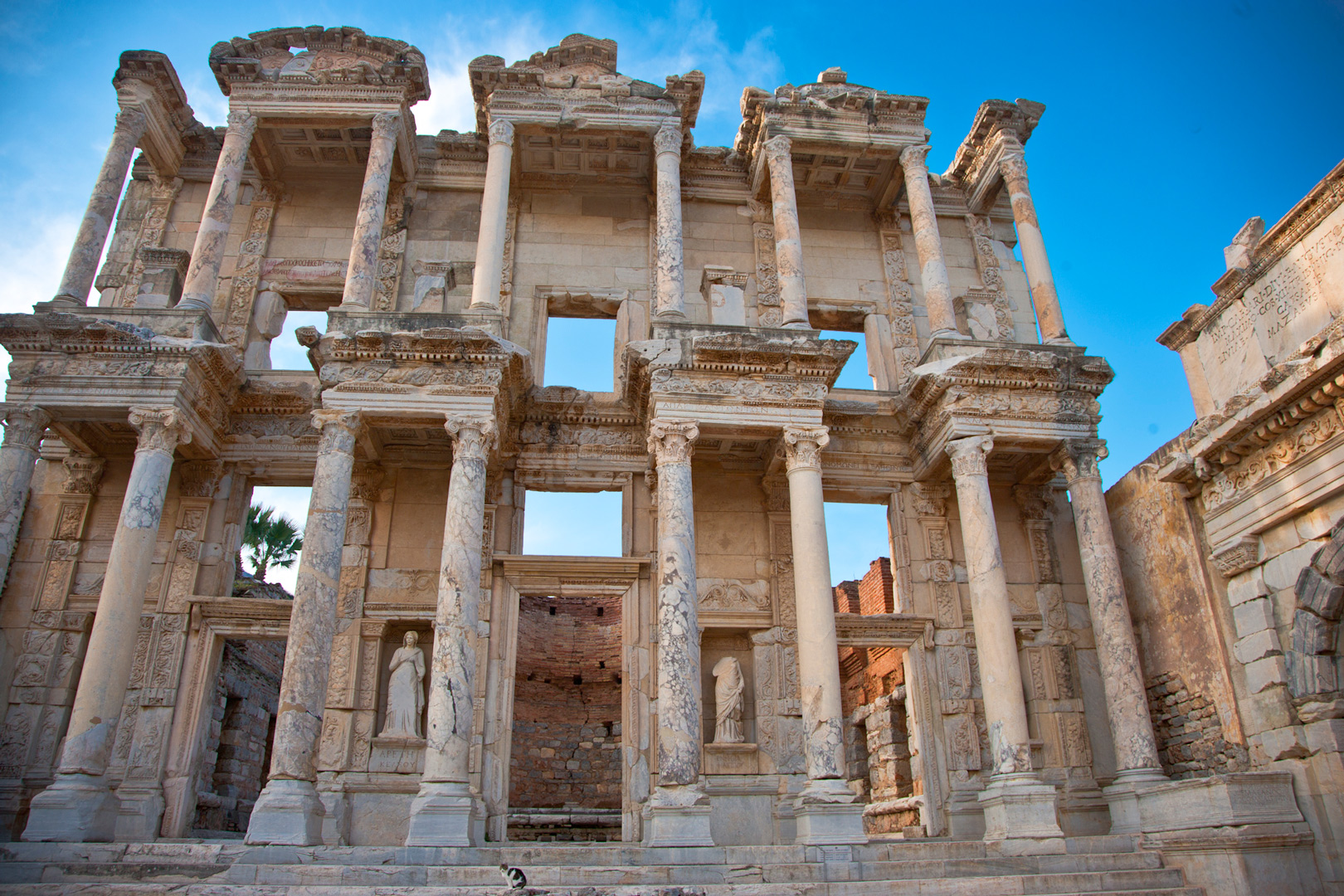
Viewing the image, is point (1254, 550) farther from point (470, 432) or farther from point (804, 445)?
point (470, 432)

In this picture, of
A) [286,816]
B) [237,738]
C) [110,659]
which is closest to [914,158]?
[286,816]

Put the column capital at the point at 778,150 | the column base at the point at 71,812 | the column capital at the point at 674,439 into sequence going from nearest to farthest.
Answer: the column base at the point at 71,812, the column capital at the point at 674,439, the column capital at the point at 778,150

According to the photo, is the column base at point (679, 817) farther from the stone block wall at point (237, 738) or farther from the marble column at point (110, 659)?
the stone block wall at point (237, 738)

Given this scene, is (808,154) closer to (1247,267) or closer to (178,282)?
(1247,267)

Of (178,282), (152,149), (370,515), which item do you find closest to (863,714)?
(370,515)

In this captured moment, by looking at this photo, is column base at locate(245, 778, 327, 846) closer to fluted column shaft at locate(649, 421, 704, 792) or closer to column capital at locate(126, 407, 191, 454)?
fluted column shaft at locate(649, 421, 704, 792)

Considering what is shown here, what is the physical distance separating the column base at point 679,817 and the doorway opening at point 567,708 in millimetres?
8240

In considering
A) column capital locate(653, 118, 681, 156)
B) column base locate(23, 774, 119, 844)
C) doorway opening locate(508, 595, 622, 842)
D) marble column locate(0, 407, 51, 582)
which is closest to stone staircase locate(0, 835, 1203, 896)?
column base locate(23, 774, 119, 844)

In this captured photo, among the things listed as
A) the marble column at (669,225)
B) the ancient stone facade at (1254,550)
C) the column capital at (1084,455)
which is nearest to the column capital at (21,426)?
the marble column at (669,225)

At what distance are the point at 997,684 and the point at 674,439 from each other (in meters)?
5.13

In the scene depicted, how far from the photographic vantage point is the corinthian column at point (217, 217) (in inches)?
522

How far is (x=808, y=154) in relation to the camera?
1560 cm

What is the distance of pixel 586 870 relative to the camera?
8.75 metres

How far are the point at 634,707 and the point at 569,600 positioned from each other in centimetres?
899
